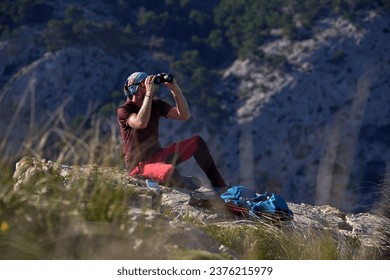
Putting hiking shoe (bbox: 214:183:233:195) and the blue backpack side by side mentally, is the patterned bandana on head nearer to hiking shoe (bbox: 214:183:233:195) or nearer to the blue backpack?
hiking shoe (bbox: 214:183:233:195)

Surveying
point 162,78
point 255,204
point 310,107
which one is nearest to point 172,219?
point 255,204

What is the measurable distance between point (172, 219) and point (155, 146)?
280 cm

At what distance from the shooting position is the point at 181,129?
50.5 m

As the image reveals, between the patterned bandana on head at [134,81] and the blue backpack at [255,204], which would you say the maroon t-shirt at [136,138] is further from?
the blue backpack at [255,204]

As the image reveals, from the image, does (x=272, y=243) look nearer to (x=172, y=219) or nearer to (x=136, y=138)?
(x=172, y=219)

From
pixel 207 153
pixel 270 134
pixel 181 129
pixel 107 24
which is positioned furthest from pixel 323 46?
pixel 207 153

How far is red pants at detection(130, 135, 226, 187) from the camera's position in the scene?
21.6ft

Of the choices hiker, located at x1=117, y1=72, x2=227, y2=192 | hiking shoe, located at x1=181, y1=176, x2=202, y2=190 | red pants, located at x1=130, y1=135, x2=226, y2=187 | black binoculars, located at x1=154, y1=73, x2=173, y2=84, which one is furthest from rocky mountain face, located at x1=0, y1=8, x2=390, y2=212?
black binoculars, located at x1=154, y1=73, x2=173, y2=84

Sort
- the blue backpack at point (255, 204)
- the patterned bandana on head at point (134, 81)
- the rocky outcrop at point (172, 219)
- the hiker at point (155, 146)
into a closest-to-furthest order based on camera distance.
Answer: the rocky outcrop at point (172, 219) → the blue backpack at point (255, 204) → the hiker at point (155, 146) → the patterned bandana on head at point (134, 81)

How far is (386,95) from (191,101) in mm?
13046

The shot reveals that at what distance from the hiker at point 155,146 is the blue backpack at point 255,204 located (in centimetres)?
44

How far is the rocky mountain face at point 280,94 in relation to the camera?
162 ft

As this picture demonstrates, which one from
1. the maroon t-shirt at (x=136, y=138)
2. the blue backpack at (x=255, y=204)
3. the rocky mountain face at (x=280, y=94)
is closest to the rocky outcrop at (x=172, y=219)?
the blue backpack at (x=255, y=204)

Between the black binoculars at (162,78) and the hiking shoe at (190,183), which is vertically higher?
the black binoculars at (162,78)
